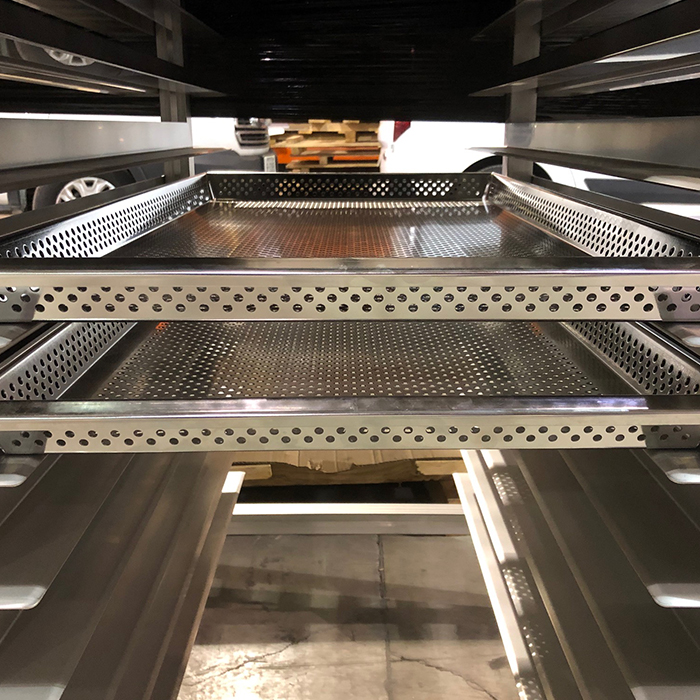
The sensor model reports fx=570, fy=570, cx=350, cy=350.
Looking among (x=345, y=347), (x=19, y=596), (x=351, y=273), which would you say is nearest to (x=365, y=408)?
(x=351, y=273)

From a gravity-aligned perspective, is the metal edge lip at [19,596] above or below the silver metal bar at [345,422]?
below

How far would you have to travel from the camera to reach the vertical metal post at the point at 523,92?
1.70 metres

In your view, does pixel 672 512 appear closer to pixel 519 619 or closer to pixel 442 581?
pixel 519 619

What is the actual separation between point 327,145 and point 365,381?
11.7 feet

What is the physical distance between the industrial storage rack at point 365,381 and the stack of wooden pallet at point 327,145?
8.55 feet

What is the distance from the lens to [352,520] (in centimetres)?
199

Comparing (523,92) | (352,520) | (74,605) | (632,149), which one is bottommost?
(352,520)

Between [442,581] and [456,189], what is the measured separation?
4.26 ft

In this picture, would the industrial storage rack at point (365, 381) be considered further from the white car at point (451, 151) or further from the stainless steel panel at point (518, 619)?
the white car at point (451, 151)

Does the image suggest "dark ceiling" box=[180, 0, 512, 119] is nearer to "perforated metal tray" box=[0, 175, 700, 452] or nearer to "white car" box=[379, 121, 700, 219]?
"perforated metal tray" box=[0, 175, 700, 452]

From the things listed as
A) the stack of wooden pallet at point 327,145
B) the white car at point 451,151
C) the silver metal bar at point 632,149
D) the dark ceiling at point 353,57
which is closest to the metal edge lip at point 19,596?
the silver metal bar at point 632,149

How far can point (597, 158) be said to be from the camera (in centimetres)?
104

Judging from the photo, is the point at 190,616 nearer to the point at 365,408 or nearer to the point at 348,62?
the point at 365,408

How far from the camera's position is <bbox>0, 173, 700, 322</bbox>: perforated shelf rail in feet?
2.07
